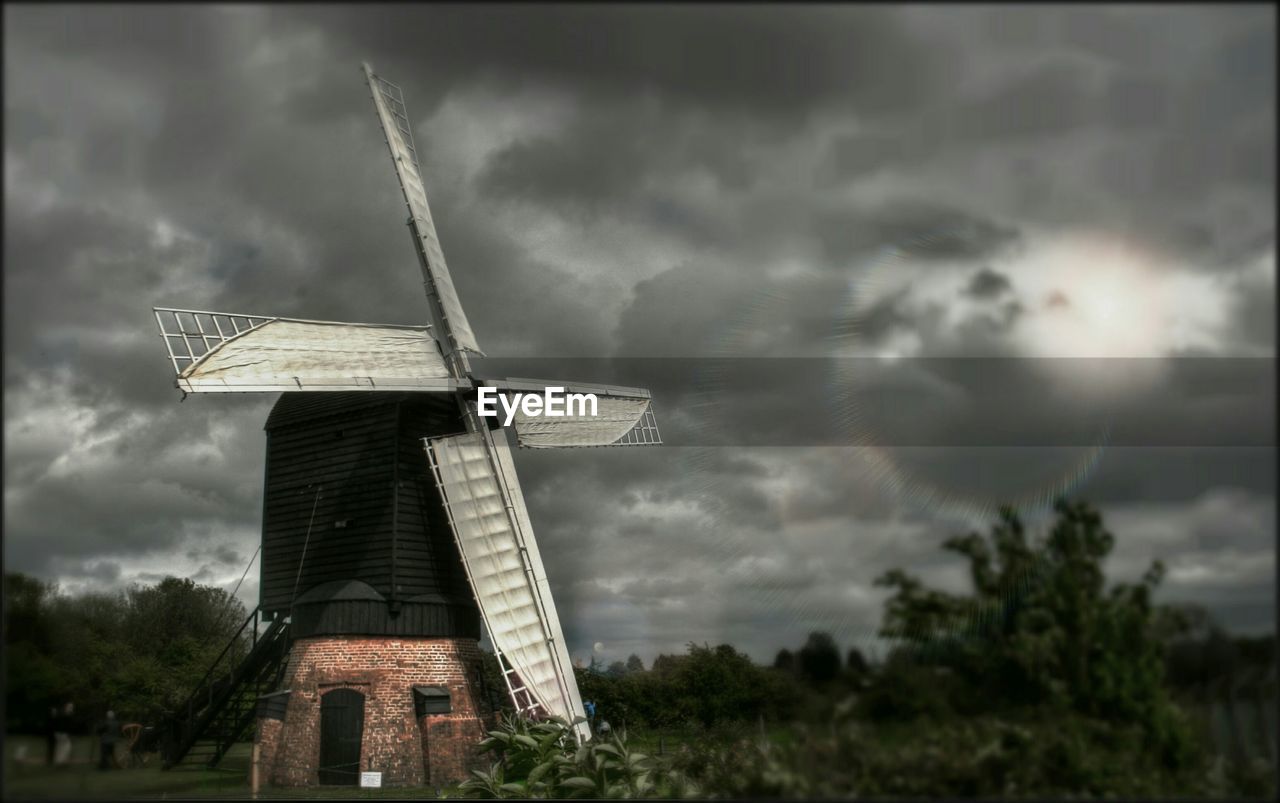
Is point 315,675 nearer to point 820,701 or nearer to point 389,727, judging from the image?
point 389,727


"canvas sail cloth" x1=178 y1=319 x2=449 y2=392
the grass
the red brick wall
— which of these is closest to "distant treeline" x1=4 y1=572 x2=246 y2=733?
the grass

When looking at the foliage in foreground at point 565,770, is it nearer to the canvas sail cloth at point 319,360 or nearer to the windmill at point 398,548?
the windmill at point 398,548

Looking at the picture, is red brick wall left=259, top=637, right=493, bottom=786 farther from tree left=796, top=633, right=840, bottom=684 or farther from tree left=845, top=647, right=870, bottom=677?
tree left=845, top=647, right=870, bottom=677

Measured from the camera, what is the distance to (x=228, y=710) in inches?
725

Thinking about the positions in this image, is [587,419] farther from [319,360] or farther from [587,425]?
[319,360]

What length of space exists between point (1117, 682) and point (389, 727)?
12.3m

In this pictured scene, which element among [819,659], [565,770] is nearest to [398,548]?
[565,770]

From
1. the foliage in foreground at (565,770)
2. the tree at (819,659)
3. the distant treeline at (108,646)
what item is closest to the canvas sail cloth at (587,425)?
the foliage in foreground at (565,770)

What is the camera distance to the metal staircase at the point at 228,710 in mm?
18031

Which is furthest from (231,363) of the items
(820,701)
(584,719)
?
(820,701)

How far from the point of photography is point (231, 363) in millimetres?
14469

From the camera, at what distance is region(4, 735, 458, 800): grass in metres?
8.29
